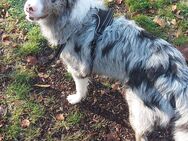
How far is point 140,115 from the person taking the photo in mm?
3729

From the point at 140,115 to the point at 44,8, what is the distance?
54.6 inches

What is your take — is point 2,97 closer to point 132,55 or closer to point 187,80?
point 132,55

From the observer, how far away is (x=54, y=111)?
4656mm

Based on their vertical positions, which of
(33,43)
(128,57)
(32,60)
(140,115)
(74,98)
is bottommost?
(74,98)

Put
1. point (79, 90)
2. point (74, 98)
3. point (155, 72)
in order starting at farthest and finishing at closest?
point (74, 98)
point (79, 90)
point (155, 72)

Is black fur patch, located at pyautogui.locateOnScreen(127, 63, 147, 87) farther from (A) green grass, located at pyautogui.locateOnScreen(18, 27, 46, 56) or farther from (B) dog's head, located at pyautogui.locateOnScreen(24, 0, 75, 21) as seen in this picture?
(A) green grass, located at pyautogui.locateOnScreen(18, 27, 46, 56)

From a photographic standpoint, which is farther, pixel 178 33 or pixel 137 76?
pixel 178 33

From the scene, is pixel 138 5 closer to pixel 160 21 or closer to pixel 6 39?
pixel 160 21

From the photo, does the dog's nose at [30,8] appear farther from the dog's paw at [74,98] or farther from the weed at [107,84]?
the weed at [107,84]

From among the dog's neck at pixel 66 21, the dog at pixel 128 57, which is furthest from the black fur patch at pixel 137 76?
the dog's neck at pixel 66 21

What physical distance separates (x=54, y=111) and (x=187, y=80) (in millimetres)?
1847

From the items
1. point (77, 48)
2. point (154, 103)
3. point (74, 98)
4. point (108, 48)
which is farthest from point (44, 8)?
point (74, 98)

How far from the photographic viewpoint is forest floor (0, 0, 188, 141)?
4492 millimetres

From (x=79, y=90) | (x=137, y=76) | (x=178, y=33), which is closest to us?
(x=137, y=76)
